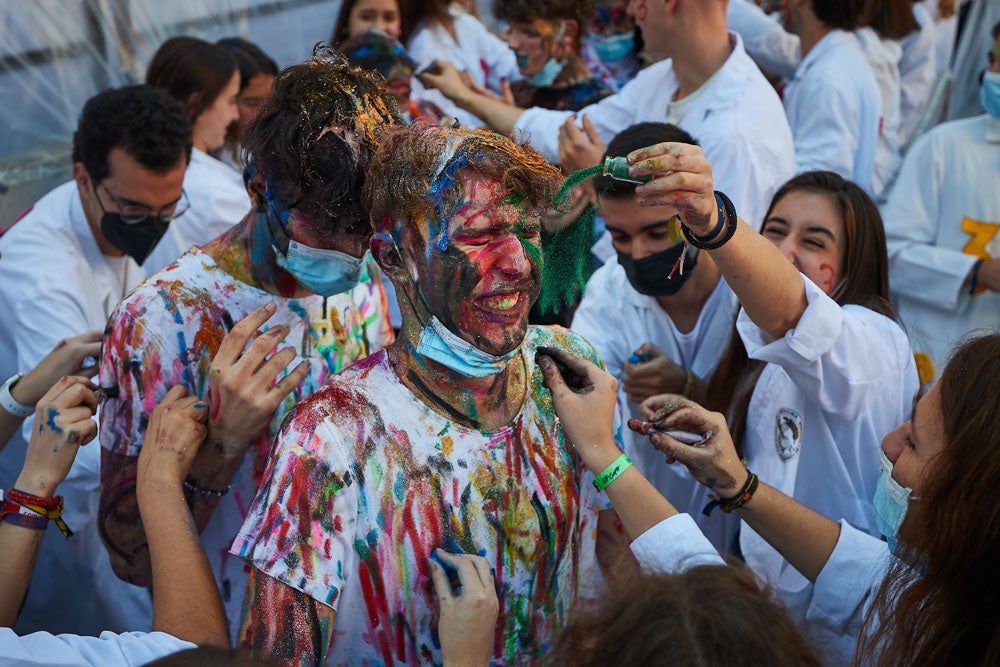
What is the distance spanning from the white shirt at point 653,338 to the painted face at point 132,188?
5.01 feet

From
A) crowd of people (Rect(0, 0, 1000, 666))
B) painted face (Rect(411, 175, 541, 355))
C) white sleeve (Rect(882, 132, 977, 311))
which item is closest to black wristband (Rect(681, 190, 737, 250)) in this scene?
crowd of people (Rect(0, 0, 1000, 666))

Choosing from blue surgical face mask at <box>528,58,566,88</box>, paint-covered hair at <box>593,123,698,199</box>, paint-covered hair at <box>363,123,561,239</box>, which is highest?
paint-covered hair at <box>363,123,561,239</box>

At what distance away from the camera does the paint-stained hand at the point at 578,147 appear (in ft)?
12.3

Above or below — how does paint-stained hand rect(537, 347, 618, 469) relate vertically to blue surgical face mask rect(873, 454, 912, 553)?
above

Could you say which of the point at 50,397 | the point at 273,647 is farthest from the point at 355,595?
the point at 50,397

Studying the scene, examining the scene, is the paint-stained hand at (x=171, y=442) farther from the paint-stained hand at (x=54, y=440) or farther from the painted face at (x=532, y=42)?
the painted face at (x=532, y=42)

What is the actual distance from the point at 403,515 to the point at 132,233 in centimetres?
192

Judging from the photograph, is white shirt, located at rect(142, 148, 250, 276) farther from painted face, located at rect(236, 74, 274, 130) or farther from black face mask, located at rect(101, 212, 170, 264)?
painted face, located at rect(236, 74, 274, 130)

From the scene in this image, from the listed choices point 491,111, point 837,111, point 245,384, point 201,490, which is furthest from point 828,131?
point 201,490

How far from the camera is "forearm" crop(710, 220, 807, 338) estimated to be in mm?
2346

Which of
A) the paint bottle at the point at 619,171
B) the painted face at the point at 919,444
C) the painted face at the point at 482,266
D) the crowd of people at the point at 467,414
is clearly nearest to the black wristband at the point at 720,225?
the crowd of people at the point at 467,414

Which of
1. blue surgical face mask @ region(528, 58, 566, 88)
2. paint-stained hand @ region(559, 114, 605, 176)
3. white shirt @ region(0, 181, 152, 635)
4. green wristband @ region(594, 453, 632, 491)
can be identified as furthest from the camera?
blue surgical face mask @ region(528, 58, 566, 88)

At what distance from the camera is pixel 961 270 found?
13.5 ft

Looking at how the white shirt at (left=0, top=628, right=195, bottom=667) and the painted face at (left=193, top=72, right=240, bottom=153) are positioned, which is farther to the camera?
the painted face at (left=193, top=72, right=240, bottom=153)
